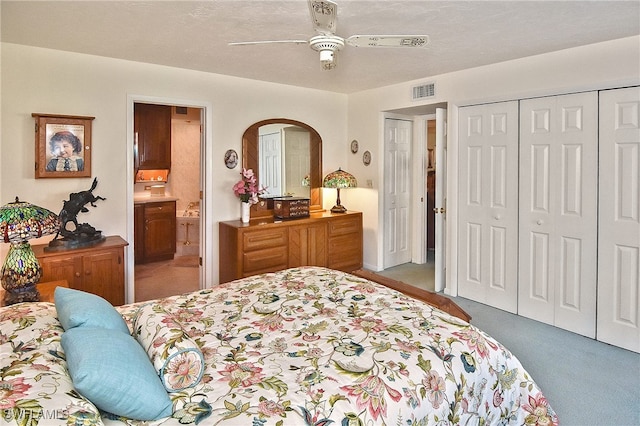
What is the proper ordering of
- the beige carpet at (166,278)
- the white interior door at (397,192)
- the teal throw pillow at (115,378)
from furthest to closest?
the white interior door at (397,192) < the beige carpet at (166,278) < the teal throw pillow at (115,378)

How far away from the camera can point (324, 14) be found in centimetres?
203

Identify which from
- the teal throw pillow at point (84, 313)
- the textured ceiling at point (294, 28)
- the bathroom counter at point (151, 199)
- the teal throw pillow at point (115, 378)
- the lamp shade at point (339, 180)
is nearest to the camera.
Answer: the teal throw pillow at point (115, 378)

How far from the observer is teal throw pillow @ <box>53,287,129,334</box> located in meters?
1.44

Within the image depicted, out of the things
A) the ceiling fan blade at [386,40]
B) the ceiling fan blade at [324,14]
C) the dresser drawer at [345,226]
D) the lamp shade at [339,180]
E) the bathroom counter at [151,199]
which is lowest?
the dresser drawer at [345,226]

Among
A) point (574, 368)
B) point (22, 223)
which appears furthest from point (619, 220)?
point (22, 223)

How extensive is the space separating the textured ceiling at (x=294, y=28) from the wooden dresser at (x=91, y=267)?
1.68m

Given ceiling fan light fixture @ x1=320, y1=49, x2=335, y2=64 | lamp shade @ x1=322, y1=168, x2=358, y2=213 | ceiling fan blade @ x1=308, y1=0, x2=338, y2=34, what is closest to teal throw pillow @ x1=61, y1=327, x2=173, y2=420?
ceiling fan blade @ x1=308, y1=0, x2=338, y2=34

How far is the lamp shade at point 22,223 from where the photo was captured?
1999mm

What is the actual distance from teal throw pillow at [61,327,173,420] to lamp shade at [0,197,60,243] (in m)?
1.08

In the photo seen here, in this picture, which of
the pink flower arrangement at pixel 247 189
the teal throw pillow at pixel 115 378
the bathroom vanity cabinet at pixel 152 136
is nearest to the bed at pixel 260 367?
the teal throw pillow at pixel 115 378

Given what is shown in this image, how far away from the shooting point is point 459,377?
1517mm

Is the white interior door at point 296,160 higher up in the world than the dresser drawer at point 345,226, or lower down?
higher up

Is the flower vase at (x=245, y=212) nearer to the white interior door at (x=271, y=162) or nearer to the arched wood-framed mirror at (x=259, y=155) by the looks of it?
the arched wood-framed mirror at (x=259, y=155)

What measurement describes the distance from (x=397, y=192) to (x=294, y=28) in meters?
3.23
